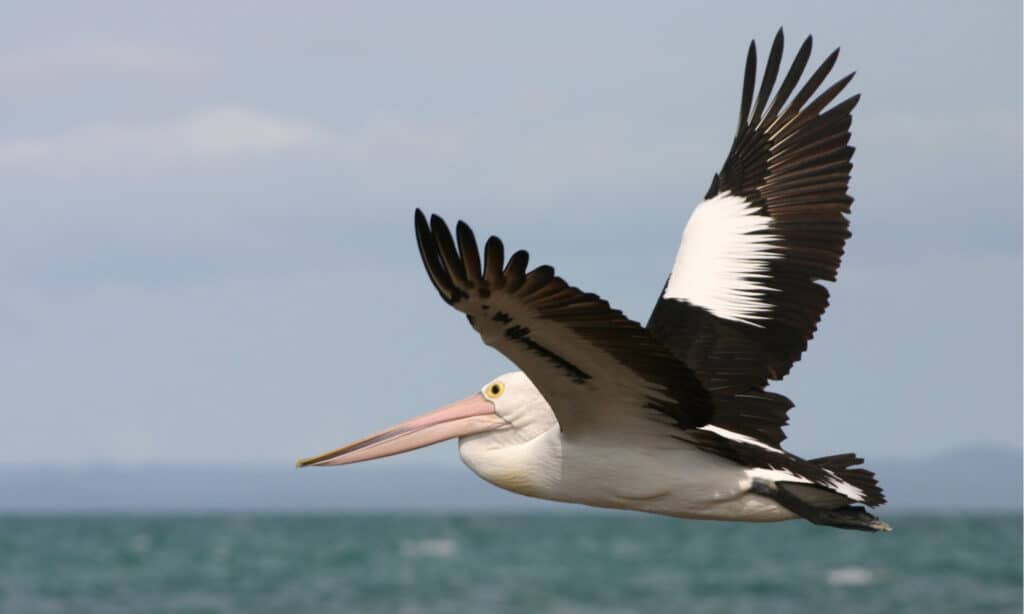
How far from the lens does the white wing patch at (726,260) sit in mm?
8422

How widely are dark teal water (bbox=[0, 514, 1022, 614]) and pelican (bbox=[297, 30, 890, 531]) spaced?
26161mm

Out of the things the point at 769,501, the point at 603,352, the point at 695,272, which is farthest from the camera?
the point at 695,272

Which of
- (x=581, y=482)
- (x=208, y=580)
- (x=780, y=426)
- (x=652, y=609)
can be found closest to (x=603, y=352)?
(x=581, y=482)

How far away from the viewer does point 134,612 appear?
35500 mm

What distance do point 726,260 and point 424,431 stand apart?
2.08 metres

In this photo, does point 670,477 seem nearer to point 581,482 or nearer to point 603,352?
point 581,482

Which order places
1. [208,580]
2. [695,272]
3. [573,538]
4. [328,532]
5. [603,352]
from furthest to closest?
[328,532], [573,538], [208,580], [695,272], [603,352]

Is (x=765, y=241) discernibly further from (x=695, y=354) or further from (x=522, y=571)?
(x=522, y=571)

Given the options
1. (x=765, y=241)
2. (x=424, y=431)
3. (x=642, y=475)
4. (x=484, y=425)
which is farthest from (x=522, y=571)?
(x=642, y=475)

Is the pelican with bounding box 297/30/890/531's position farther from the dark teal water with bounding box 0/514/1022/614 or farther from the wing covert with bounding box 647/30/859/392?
the dark teal water with bounding box 0/514/1022/614

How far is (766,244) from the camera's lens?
8.79 m

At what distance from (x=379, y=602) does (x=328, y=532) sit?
3494cm

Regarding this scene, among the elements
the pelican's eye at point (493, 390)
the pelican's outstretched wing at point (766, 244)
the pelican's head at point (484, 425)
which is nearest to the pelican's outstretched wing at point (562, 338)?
the pelican's head at point (484, 425)

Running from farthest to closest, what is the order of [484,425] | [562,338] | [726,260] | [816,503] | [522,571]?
[522,571], [726,260], [484,425], [816,503], [562,338]
